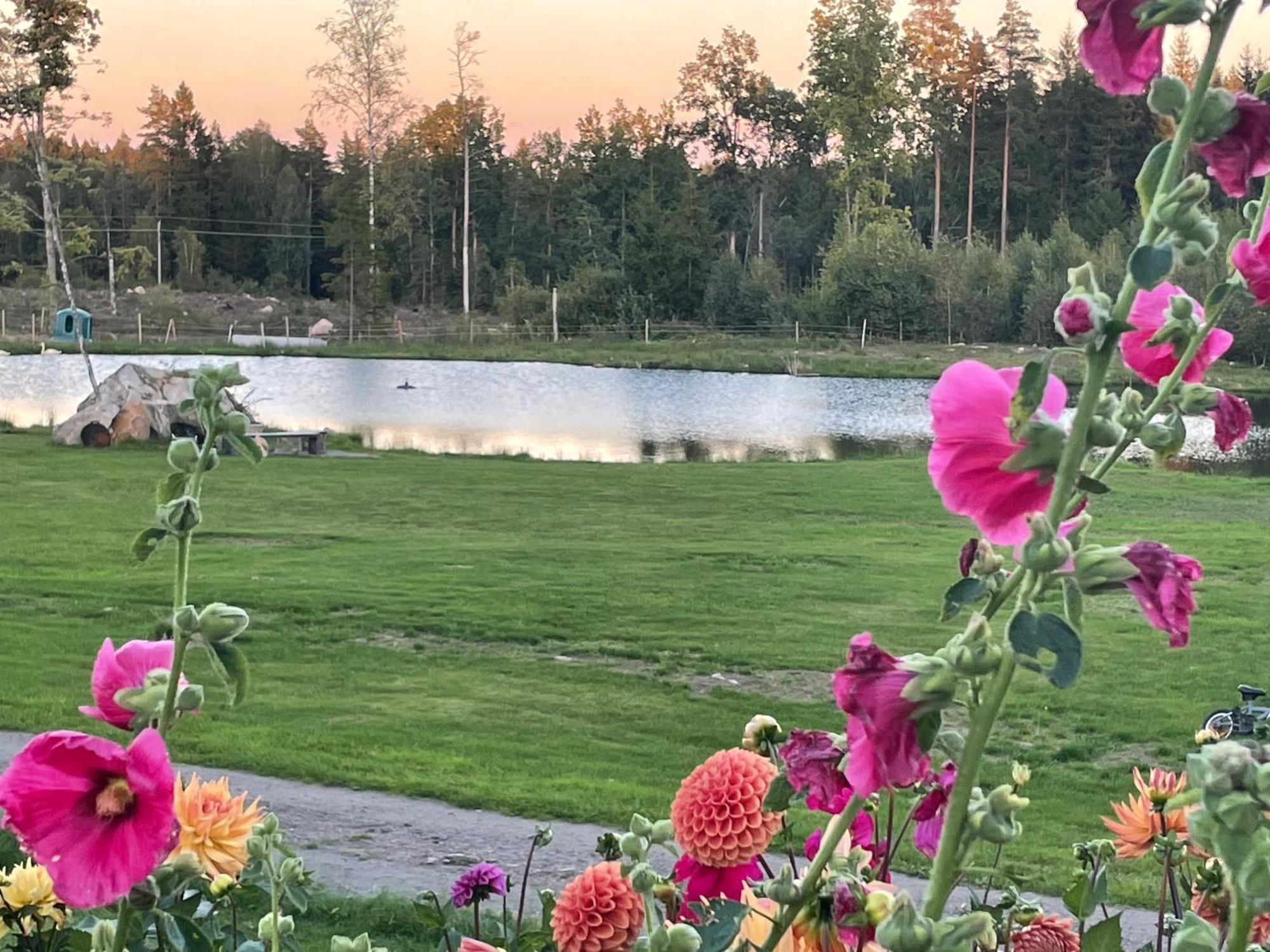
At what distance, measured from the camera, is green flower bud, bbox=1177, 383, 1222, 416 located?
0.63 meters

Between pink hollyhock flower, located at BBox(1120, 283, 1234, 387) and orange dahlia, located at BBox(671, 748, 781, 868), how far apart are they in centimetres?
44

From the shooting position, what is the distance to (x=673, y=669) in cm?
756

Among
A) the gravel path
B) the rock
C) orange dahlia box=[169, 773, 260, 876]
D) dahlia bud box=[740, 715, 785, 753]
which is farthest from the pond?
dahlia bud box=[740, 715, 785, 753]

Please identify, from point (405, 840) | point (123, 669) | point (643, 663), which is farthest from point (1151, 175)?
point (643, 663)

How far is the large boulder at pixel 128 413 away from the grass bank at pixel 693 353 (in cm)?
2271

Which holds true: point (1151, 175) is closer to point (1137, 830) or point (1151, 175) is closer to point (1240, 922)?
point (1240, 922)

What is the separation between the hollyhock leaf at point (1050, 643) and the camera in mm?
488

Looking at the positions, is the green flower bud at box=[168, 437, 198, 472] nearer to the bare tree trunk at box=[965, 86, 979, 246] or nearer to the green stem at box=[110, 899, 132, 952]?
the green stem at box=[110, 899, 132, 952]

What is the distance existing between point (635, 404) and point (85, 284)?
130 ft

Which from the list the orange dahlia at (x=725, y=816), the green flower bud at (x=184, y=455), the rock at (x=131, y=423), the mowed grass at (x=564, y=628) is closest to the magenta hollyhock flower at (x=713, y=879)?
the orange dahlia at (x=725, y=816)

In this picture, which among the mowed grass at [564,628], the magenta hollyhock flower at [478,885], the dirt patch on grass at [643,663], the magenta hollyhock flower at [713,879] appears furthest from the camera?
the dirt patch on grass at [643,663]

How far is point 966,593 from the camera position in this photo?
59cm

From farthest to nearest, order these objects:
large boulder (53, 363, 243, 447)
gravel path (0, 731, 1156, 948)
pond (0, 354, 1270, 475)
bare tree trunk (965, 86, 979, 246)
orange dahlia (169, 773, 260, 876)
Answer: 1. bare tree trunk (965, 86, 979, 246)
2. pond (0, 354, 1270, 475)
3. large boulder (53, 363, 243, 447)
4. gravel path (0, 731, 1156, 948)
5. orange dahlia (169, 773, 260, 876)

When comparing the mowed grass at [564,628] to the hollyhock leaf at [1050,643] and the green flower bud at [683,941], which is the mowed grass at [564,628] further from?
the hollyhock leaf at [1050,643]
